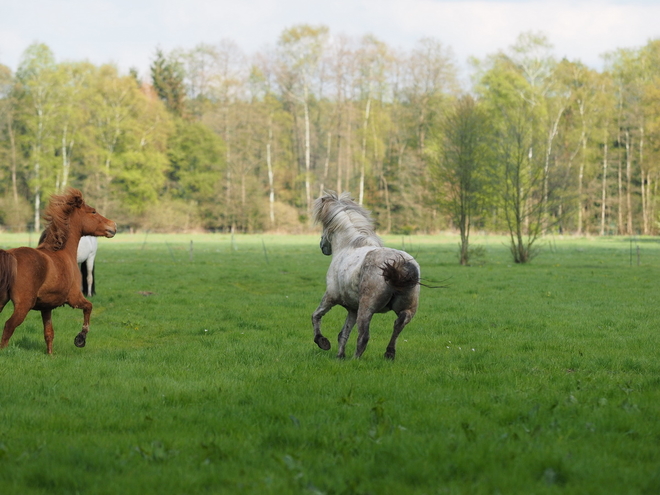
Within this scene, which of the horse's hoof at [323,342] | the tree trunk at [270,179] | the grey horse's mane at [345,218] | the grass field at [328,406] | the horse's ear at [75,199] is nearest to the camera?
the grass field at [328,406]

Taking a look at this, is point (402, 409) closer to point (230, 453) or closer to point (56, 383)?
point (230, 453)

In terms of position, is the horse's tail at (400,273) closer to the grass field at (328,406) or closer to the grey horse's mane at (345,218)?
the grass field at (328,406)

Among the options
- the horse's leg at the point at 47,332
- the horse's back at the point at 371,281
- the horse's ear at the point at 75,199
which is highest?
the horse's ear at the point at 75,199

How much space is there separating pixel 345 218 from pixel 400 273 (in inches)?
73.2

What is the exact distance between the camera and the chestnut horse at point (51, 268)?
7.96 m

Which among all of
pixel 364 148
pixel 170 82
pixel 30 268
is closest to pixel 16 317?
pixel 30 268

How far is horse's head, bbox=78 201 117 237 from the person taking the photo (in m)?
9.25

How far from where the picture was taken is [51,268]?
8.41 metres

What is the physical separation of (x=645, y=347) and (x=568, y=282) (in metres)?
11.3

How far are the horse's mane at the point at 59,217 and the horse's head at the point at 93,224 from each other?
13 cm

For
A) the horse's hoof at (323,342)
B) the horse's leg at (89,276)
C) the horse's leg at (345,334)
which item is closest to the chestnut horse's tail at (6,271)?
the horse's hoof at (323,342)

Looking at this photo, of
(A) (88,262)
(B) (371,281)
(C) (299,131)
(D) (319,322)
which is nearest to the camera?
(B) (371,281)

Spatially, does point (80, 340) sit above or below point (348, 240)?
below

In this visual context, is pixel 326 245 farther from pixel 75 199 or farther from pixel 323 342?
pixel 75 199
